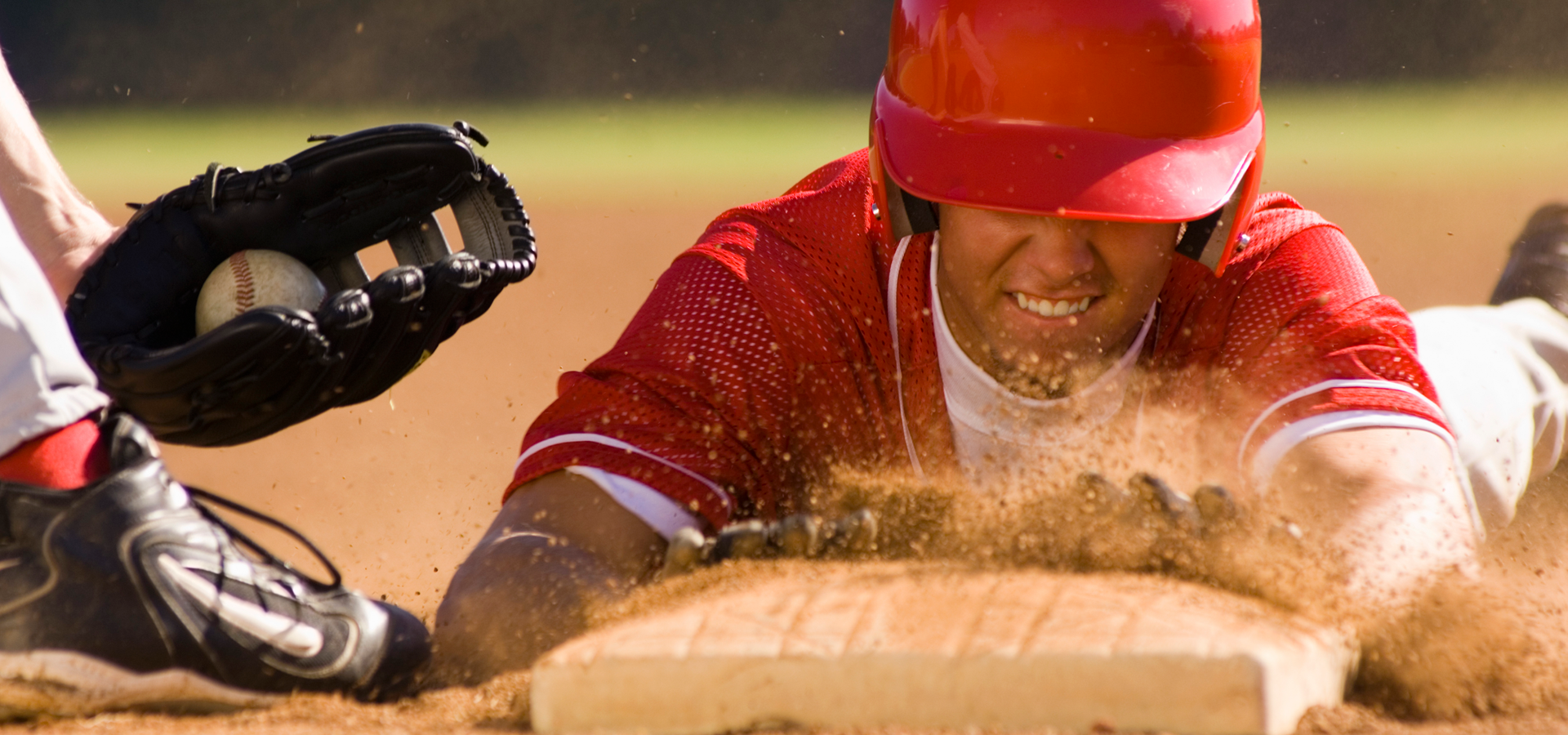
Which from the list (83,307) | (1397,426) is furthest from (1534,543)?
(83,307)

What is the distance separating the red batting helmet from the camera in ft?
6.41

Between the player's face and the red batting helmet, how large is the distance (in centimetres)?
5

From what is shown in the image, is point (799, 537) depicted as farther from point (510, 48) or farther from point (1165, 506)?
point (510, 48)

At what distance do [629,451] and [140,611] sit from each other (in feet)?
2.23

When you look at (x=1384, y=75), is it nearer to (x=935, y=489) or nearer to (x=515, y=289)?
(x=515, y=289)

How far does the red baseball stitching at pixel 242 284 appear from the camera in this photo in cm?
216

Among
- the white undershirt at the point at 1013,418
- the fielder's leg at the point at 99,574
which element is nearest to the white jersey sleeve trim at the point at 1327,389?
the white undershirt at the point at 1013,418

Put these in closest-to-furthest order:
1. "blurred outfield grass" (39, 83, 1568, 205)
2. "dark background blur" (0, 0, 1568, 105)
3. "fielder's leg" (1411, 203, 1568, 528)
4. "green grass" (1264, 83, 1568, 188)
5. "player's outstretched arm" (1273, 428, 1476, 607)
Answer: "player's outstretched arm" (1273, 428, 1476, 607), "fielder's leg" (1411, 203, 1568, 528), "green grass" (1264, 83, 1568, 188), "blurred outfield grass" (39, 83, 1568, 205), "dark background blur" (0, 0, 1568, 105)

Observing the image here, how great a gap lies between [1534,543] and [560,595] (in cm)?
191

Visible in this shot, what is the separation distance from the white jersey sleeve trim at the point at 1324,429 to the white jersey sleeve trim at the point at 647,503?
76cm

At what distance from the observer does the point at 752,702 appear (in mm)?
1464

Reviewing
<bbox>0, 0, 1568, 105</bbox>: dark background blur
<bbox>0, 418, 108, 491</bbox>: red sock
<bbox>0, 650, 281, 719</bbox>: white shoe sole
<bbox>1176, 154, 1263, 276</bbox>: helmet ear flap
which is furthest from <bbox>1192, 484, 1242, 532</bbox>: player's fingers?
<bbox>0, 0, 1568, 105</bbox>: dark background blur

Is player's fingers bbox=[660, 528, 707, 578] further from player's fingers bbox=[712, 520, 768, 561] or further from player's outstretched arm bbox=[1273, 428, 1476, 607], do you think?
player's outstretched arm bbox=[1273, 428, 1476, 607]

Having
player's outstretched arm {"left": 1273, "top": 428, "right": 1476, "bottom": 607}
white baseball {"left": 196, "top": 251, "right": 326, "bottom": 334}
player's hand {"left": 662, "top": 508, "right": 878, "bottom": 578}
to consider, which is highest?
white baseball {"left": 196, "top": 251, "right": 326, "bottom": 334}
